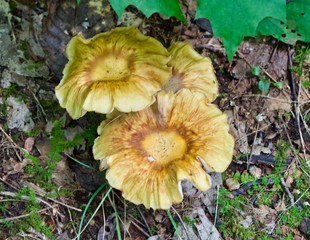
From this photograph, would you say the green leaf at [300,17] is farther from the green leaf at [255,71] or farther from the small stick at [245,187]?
the small stick at [245,187]

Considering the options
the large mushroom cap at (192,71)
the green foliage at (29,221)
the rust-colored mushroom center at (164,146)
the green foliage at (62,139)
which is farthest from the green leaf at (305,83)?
the green foliage at (29,221)

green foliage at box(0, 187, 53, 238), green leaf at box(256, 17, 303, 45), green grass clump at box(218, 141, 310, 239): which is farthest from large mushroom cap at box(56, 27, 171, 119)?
green grass clump at box(218, 141, 310, 239)

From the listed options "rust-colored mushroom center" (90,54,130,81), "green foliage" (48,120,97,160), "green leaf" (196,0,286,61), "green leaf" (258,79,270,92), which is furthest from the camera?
"green leaf" (258,79,270,92)

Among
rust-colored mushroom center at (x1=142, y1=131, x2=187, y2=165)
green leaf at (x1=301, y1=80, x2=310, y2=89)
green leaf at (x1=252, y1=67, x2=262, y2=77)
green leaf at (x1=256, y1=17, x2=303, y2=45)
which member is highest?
green leaf at (x1=256, y1=17, x2=303, y2=45)

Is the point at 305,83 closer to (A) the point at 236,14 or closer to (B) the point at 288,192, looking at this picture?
(B) the point at 288,192

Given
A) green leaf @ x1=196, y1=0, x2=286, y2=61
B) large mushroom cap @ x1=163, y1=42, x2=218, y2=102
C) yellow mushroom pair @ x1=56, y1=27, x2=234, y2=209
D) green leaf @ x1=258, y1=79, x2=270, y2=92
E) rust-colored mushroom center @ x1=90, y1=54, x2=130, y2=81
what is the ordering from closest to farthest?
green leaf @ x1=196, y1=0, x2=286, y2=61
yellow mushroom pair @ x1=56, y1=27, x2=234, y2=209
rust-colored mushroom center @ x1=90, y1=54, x2=130, y2=81
large mushroom cap @ x1=163, y1=42, x2=218, y2=102
green leaf @ x1=258, y1=79, x2=270, y2=92

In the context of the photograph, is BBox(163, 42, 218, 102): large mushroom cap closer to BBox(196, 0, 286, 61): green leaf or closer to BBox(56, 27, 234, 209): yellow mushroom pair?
BBox(56, 27, 234, 209): yellow mushroom pair

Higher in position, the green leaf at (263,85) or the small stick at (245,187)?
the green leaf at (263,85)
